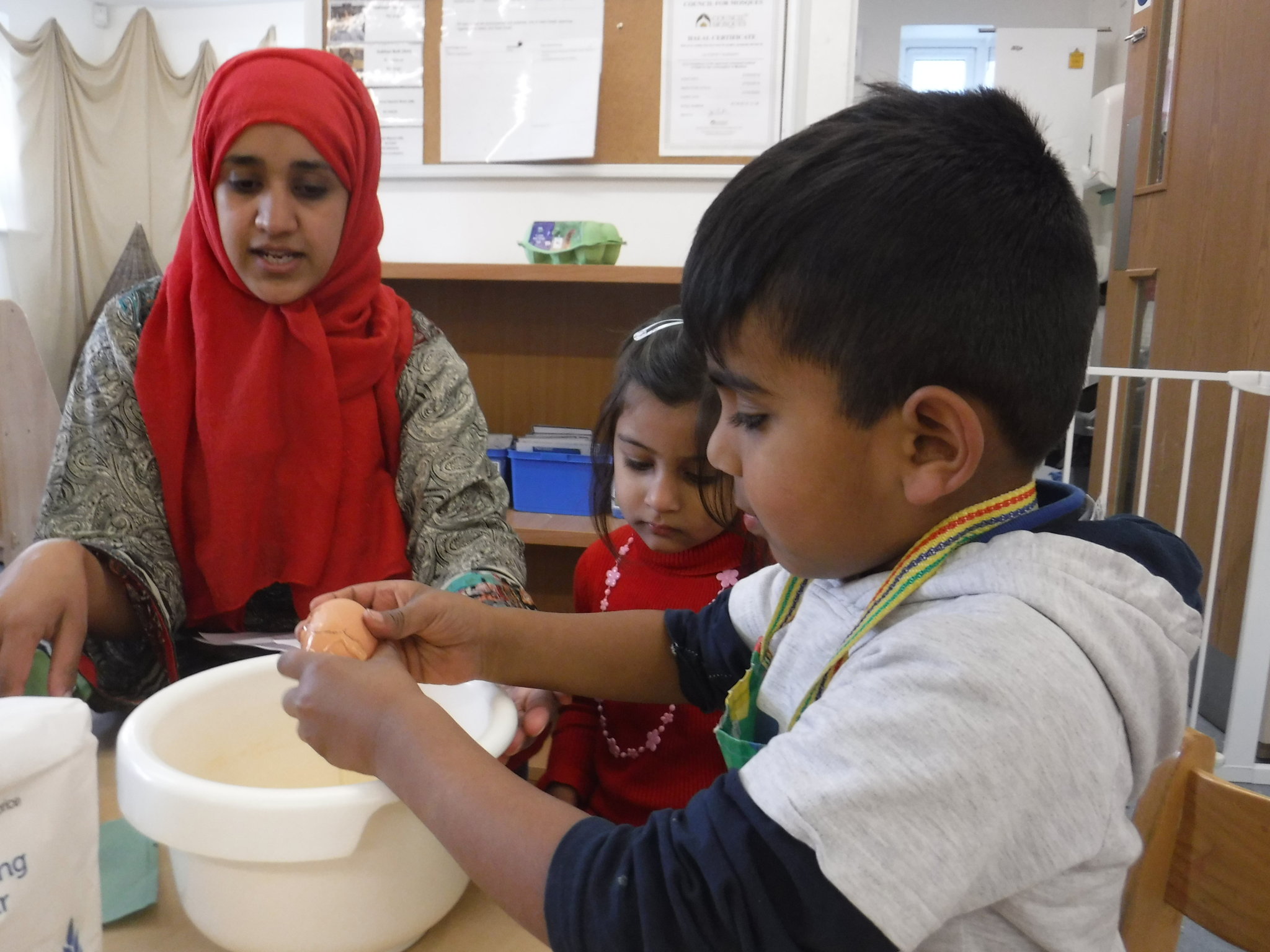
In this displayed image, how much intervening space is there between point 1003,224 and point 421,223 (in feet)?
6.50

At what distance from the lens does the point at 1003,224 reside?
0.49 m

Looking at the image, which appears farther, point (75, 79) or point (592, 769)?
point (75, 79)

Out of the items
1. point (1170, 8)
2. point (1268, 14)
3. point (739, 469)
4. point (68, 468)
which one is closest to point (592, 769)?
point (739, 469)

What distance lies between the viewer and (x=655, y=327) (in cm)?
107

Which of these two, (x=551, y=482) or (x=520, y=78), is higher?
(x=520, y=78)

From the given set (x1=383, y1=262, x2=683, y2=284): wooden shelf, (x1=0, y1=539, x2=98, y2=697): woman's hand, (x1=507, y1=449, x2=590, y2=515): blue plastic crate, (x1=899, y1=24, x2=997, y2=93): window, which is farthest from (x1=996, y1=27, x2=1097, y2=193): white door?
(x1=0, y1=539, x2=98, y2=697): woman's hand

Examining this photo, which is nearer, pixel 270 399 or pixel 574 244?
pixel 270 399

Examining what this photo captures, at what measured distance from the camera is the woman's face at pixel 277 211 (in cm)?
110

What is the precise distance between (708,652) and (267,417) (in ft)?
2.22

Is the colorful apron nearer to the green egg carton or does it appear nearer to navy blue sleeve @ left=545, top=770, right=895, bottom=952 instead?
navy blue sleeve @ left=545, top=770, right=895, bottom=952

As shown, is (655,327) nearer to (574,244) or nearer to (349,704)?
(349,704)

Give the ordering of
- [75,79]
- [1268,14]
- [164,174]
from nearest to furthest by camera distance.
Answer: [1268,14]
[75,79]
[164,174]

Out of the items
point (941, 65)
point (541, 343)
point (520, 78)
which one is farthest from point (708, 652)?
point (941, 65)

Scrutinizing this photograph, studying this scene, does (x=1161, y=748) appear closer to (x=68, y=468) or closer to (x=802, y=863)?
(x=802, y=863)
